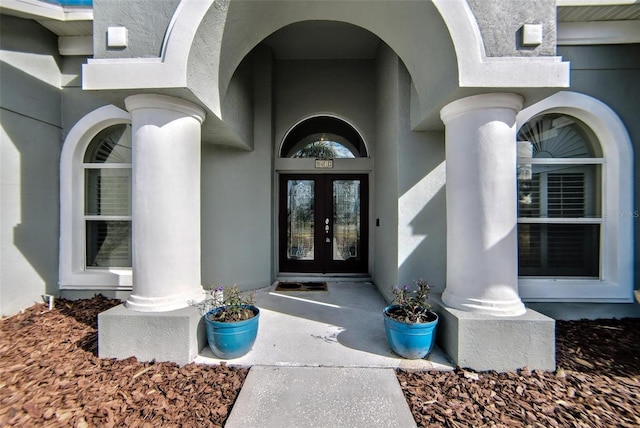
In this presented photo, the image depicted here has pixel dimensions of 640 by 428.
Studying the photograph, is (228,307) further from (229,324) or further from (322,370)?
(322,370)

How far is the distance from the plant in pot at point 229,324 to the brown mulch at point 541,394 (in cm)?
162

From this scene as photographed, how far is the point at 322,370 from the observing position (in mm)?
2846

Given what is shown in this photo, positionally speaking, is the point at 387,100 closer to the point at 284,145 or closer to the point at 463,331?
the point at 284,145

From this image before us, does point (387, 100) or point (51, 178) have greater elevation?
point (387, 100)

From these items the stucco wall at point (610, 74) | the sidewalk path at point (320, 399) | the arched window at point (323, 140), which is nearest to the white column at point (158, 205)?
the sidewalk path at point (320, 399)

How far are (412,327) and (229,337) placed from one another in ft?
6.25

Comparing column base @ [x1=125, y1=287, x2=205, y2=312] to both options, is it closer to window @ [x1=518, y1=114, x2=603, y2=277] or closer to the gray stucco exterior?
the gray stucco exterior

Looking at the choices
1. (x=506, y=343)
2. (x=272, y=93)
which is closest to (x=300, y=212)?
(x=272, y=93)

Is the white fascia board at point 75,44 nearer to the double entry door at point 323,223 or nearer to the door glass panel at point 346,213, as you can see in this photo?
the double entry door at point 323,223

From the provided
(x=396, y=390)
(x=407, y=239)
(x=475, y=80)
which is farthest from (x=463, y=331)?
(x=475, y=80)

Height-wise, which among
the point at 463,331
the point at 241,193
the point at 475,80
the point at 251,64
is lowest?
the point at 463,331

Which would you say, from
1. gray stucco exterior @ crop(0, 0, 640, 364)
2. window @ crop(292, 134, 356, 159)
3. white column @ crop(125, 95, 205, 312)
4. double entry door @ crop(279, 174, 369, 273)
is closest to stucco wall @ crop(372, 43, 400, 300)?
gray stucco exterior @ crop(0, 0, 640, 364)

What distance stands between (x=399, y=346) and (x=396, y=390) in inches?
22.1

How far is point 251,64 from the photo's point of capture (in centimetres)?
543
